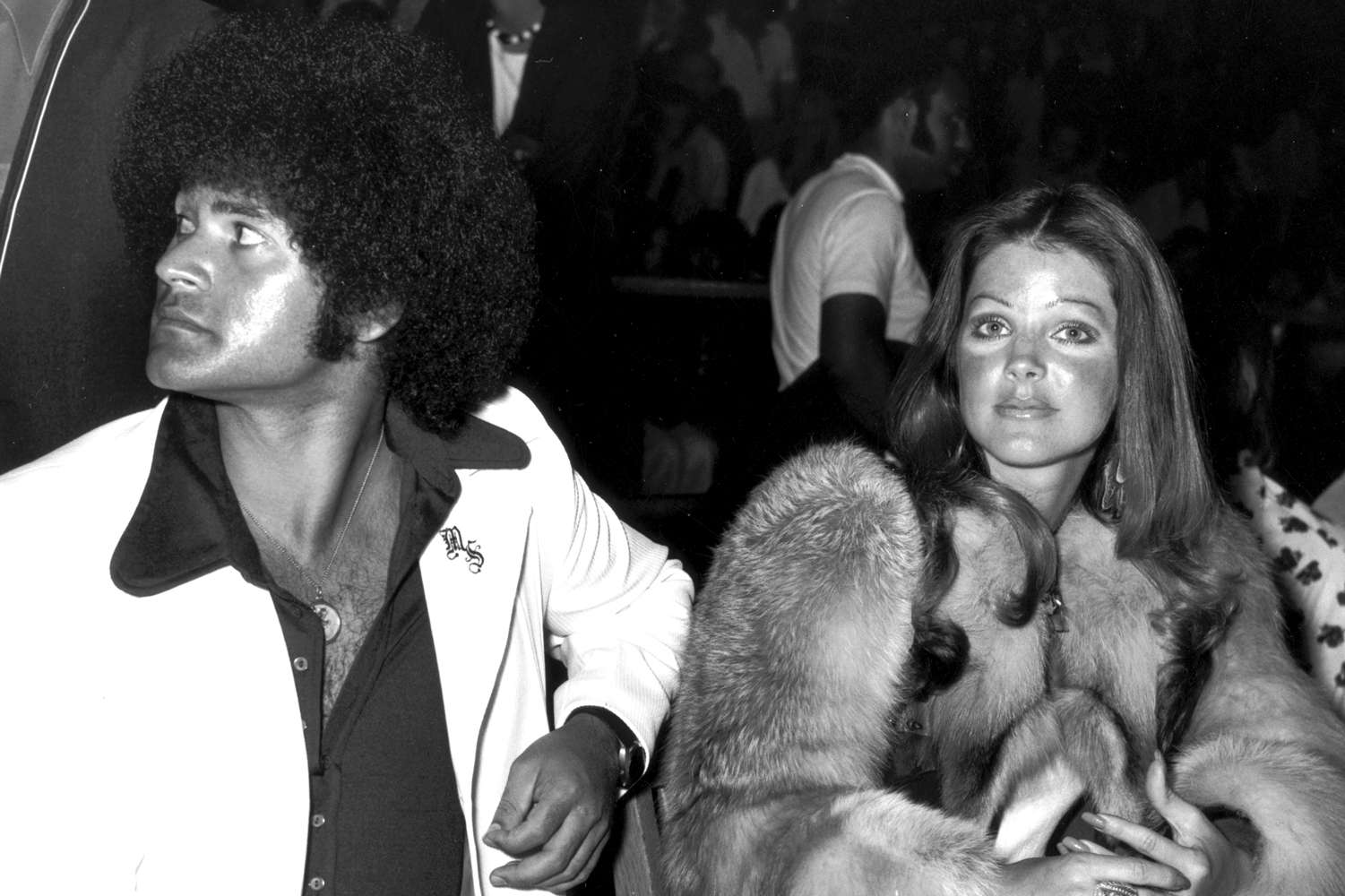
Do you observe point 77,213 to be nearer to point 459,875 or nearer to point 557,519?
point 557,519

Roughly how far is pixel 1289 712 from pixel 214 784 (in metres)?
1.40

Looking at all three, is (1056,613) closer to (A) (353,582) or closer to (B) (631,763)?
(B) (631,763)

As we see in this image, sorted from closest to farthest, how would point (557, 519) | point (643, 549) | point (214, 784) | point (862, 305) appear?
point (214, 784) < point (557, 519) < point (643, 549) < point (862, 305)

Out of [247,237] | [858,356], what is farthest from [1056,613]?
[247,237]

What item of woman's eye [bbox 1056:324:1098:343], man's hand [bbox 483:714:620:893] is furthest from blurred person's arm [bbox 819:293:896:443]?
man's hand [bbox 483:714:620:893]

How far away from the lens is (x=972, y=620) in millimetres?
1607

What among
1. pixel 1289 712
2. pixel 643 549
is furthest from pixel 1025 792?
pixel 643 549

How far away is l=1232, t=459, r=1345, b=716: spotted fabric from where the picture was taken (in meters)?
2.47

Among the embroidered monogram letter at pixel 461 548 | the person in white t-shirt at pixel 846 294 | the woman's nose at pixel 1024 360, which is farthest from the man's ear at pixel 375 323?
the person in white t-shirt at pixel 846 294

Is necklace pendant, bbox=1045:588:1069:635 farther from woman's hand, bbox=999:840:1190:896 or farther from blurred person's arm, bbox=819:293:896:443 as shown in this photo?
blurred person's arm, bbox=819:293:896:443

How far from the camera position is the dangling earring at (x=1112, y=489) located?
184cm

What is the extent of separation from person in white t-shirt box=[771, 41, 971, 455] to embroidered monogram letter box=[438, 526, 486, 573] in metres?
1.13

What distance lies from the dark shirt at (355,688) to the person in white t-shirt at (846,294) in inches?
46.4

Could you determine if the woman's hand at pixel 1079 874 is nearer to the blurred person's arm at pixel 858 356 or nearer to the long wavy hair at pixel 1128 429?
the long wavy hair at pixel 1128 429
